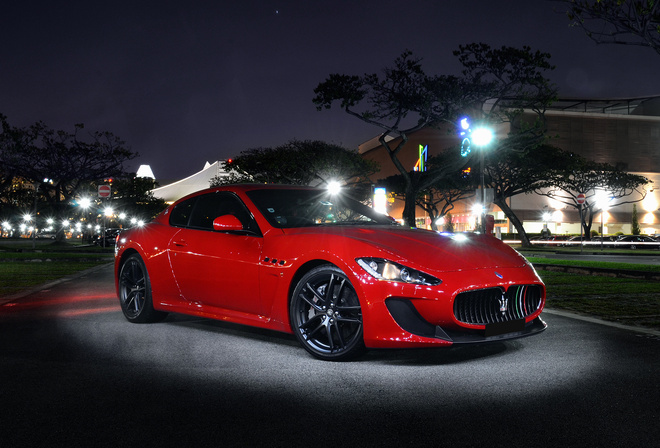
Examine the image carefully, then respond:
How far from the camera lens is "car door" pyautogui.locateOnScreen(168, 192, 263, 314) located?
553cm

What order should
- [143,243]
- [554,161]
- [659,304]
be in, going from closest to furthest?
[143,243] < [659,304] < [554,161]

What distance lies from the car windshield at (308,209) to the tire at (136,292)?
179 centimetres

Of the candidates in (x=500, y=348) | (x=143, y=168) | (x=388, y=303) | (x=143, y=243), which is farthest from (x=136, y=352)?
(x=143, y=168)

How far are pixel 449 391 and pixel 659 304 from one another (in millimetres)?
6441

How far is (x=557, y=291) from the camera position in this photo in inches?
445

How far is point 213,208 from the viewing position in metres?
6.46

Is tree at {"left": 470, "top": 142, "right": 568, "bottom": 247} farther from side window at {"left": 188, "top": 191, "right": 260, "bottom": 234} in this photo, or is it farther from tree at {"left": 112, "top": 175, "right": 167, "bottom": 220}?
tree at {"left": 112, "top": 175, "right": 167, "bottom": 220}

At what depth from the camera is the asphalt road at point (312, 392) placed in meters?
3.21

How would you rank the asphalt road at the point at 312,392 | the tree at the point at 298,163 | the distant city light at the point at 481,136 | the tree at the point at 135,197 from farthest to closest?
the tree at the point at 135,197 < the tree at the point at 298,163 < the distant city light at the point at 481,136 < the asphalt road at the point at 312,392

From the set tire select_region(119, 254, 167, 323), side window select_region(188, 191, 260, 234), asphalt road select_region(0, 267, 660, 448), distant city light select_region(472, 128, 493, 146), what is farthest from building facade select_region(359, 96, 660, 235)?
asphalt road select_region(0, 267, 660, 448)

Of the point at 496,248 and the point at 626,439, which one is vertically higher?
the point at 496,248

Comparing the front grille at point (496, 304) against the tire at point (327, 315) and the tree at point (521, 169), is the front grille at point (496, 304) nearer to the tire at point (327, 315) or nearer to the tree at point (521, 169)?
the tire at point (327, 315)

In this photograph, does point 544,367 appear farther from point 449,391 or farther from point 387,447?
point 387,447

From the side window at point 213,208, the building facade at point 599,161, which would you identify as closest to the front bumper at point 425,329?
Result: the side window at point 213,208
